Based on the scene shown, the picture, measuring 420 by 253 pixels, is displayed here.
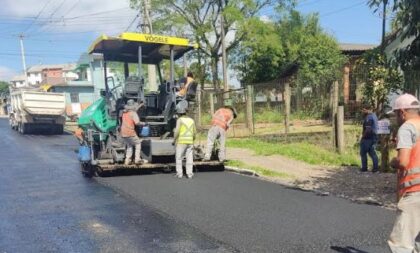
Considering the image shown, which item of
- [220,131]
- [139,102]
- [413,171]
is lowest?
[220,131]

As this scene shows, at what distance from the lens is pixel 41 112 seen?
27.8m

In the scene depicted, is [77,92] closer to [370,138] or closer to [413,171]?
[370,138]

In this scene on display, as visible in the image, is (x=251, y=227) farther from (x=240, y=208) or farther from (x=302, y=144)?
(x=302, y=144)

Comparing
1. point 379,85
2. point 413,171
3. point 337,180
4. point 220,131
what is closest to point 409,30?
point 413,171

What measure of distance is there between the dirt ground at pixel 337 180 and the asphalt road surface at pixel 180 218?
48 cm

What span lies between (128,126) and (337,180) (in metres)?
4.33

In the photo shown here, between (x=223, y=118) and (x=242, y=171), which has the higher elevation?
(x=223, y=118)

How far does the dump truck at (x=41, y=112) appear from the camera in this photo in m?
27.9

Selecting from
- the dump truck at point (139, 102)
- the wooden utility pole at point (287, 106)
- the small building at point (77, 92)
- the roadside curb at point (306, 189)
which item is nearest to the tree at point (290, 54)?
the wooden utility pole at point (287, 106)

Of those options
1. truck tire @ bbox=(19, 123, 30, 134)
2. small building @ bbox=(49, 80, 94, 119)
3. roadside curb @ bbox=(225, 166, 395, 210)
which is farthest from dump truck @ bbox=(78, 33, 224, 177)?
small building @ bbox=(49, 80, 94, 119)

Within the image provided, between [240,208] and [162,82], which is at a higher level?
[162,82]

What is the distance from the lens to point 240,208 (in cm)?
762

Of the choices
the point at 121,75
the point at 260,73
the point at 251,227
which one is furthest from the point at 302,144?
the point at 260,73

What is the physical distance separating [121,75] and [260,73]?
2258cm
